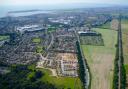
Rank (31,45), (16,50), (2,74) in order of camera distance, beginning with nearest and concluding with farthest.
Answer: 1. (2,74)
2. (16,50)
3. (31,45)

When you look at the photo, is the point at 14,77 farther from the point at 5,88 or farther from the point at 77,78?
the point at 77,78

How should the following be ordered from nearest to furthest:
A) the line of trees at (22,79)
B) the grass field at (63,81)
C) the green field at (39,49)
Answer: the line of trees at (22,79), the grass field at (63,81), the green field at (39,49)

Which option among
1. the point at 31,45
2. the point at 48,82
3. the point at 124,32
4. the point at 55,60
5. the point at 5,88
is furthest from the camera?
the point at 124,32

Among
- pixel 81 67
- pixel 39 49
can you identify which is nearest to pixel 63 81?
pixel 81 67

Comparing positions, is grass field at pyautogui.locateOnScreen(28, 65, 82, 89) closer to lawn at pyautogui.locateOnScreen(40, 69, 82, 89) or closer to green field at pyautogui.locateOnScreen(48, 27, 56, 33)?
lawn at pyautogui.locateOnScreen(40, 69, 82, 89)


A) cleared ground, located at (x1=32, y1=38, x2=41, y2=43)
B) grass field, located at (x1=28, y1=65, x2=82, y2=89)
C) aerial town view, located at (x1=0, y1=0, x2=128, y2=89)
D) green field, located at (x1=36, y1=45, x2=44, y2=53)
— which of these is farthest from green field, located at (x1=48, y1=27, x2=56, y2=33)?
grass field, located at (x1=28, y1=65, x2=82, y2=89)

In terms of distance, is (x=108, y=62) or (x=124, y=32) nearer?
(x=108, y=62)

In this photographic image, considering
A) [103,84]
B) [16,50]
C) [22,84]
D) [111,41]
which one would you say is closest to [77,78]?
[103,84]

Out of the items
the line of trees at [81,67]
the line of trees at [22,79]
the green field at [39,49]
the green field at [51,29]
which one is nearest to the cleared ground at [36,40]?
the green field at [39,49]

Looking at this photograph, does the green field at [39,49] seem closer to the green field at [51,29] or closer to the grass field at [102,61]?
the grass field at [102,61]
